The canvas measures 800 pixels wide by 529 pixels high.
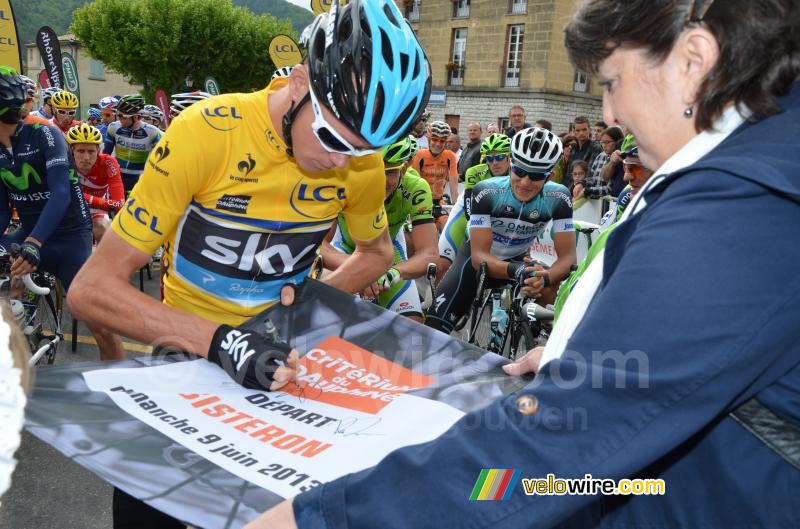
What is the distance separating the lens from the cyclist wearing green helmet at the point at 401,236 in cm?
508

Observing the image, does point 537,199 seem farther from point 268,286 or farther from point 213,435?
point 213,435

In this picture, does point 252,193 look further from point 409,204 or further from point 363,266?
point 409,204

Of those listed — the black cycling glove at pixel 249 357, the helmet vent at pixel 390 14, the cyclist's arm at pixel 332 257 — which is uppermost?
the helmet vent at pixel 390 14

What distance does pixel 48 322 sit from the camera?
20.6ft

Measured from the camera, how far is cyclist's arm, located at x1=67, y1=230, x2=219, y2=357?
2.19m

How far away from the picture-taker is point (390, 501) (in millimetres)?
971

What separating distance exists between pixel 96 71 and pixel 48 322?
78519 millimetres

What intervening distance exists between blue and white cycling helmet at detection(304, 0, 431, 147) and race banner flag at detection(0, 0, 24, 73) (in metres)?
12.9

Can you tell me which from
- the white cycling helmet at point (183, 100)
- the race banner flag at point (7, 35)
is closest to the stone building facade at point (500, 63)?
the race banner flag at point (7, 35)

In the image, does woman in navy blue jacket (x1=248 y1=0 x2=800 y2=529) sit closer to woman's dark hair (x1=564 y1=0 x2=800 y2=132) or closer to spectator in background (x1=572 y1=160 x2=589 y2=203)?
woman's dark hair (x1=564 y1=0 x2=800 y2=132)

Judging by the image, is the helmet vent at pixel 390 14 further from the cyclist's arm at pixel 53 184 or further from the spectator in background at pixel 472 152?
the spectator in background at pixel 472 152

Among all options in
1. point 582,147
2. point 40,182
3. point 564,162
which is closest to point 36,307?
point 40,182

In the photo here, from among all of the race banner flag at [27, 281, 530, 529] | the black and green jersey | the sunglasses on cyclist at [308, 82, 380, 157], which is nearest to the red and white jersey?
the black and green jersey

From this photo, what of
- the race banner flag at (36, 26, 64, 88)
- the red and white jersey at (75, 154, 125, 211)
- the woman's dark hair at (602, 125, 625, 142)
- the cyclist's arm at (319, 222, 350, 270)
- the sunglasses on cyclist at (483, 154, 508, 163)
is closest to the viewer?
the cyclist's arm at (319, 222, 350, 270)
